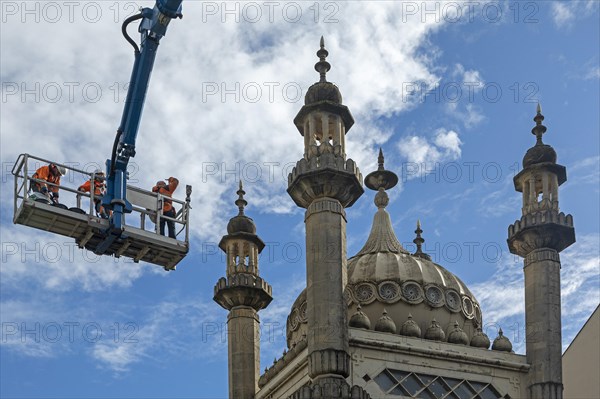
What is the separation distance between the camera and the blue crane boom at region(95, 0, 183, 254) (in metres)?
35.3

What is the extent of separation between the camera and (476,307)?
43406mm

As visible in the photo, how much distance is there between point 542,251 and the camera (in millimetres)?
42562

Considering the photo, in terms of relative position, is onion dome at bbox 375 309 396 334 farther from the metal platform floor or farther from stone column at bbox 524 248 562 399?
the metal platform floor

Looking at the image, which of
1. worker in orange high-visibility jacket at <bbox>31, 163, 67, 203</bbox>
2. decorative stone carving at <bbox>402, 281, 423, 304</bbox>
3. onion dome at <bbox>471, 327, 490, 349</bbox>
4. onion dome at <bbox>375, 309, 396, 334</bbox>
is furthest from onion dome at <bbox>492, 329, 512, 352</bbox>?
worker in orange high-visibility jacket at <bbox>31, 163, 67, 203</bbox>

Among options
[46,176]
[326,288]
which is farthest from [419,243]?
[46,176]

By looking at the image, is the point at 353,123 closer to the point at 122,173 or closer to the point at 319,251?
the point at 319,251

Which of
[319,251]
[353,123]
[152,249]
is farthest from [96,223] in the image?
[353,123]

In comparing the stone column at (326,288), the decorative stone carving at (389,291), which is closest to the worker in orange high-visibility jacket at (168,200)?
the stone column at (326,288)

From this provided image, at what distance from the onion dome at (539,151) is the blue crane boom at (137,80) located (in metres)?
15.8

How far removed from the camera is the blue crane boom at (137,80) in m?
35.3

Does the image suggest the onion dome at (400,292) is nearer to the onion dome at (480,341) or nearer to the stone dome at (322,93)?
the onion dome at (480,341)

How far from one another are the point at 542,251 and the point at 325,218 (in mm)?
9076

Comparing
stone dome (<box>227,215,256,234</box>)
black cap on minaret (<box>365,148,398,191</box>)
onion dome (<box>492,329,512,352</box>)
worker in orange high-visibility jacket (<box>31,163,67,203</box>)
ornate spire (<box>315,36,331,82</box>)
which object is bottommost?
onion dome (<box>492,329,512,352</box>)

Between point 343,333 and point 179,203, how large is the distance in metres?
7.19
